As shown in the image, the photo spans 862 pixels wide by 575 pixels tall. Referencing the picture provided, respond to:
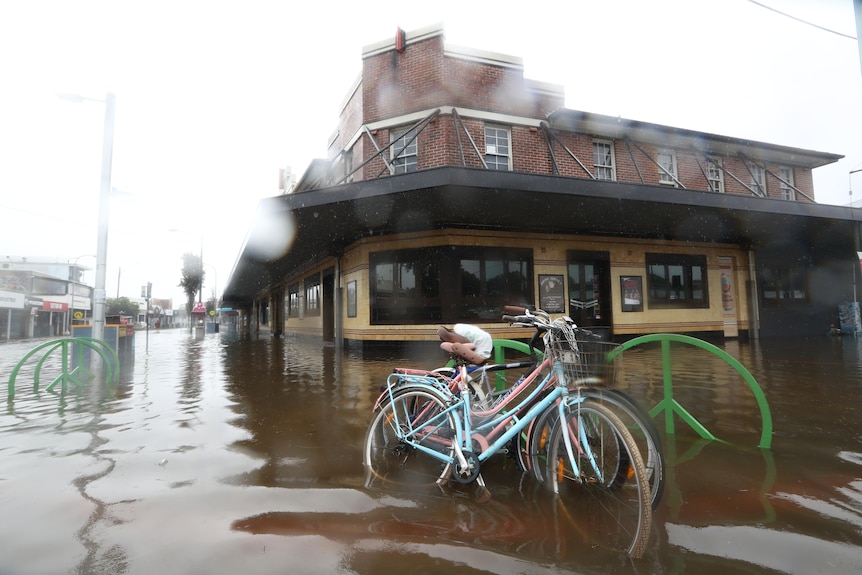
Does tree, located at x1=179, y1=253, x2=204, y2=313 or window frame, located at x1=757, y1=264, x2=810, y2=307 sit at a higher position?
tree, located at x1=179, y1=253, x2=204, y2=313

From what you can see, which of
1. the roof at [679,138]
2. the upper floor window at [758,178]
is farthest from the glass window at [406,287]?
the upper floor window at [758,178]

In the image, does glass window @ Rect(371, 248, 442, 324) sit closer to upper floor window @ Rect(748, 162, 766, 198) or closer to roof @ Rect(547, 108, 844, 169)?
roof @ Rect(547, 108, 844, 169)

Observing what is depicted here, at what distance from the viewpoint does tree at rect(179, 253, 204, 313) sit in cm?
5888

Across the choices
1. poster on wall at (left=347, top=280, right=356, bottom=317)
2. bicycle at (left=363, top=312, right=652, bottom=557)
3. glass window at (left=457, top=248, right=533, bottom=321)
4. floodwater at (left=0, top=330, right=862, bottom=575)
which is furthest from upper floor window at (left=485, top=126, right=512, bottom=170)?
bicycle at (left=363, top=312, right=652, bottom=557)

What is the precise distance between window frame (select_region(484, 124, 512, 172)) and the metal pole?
894 centimetres

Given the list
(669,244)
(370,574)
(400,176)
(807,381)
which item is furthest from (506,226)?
(370,574)

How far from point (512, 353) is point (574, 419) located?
28.2ft

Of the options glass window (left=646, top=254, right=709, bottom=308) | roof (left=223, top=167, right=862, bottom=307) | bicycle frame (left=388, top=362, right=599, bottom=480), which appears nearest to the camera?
bicycle frame (left=388, top=362, right=599, bottom=480)

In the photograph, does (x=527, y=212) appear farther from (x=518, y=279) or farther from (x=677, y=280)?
(x=677, y=280)

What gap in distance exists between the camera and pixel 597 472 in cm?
221

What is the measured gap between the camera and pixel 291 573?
72.1 inches

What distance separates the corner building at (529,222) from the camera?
31.6 ft

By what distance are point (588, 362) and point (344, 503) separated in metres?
1.66

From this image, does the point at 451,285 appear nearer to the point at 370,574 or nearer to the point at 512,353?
the point at 512,353
